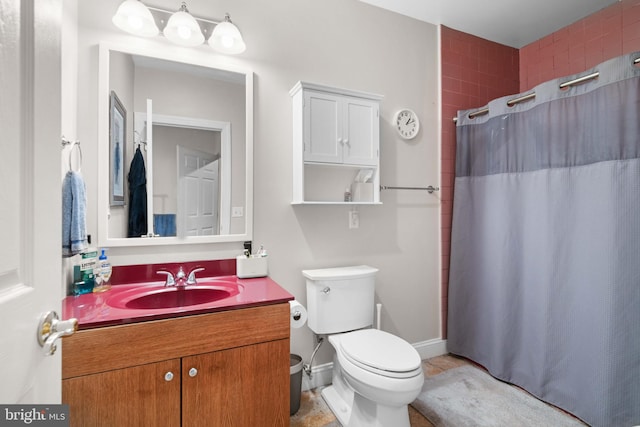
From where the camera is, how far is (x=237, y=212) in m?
1.81

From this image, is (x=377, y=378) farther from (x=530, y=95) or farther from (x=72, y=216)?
(x=530, y=95)

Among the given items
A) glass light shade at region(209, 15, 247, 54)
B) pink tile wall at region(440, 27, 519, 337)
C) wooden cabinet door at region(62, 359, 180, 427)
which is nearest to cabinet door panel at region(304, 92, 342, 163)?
glass light shade at region(209, 15, 247, 54)

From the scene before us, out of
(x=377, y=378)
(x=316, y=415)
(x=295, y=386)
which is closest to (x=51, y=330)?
(x=377, y=378)

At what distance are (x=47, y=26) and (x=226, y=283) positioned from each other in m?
1.22

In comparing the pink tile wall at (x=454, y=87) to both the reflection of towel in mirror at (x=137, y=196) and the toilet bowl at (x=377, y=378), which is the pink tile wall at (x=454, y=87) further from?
the reflection of towel in mirror at (x=137, y=196)

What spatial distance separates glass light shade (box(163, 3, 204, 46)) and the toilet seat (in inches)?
70.6

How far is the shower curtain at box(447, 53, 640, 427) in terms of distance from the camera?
1550 millimetres

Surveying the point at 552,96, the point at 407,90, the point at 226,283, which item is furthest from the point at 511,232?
the point at 226,283

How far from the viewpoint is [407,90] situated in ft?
7.70

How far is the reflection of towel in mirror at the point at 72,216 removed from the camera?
1245mm

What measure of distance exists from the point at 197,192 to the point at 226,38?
0.86m

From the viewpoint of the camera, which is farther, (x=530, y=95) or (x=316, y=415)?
(x=530, y=95)

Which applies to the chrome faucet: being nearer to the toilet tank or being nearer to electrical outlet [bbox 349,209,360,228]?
the toilet tank

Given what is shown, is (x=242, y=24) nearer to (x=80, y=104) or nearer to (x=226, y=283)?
(x=80, y=104)
